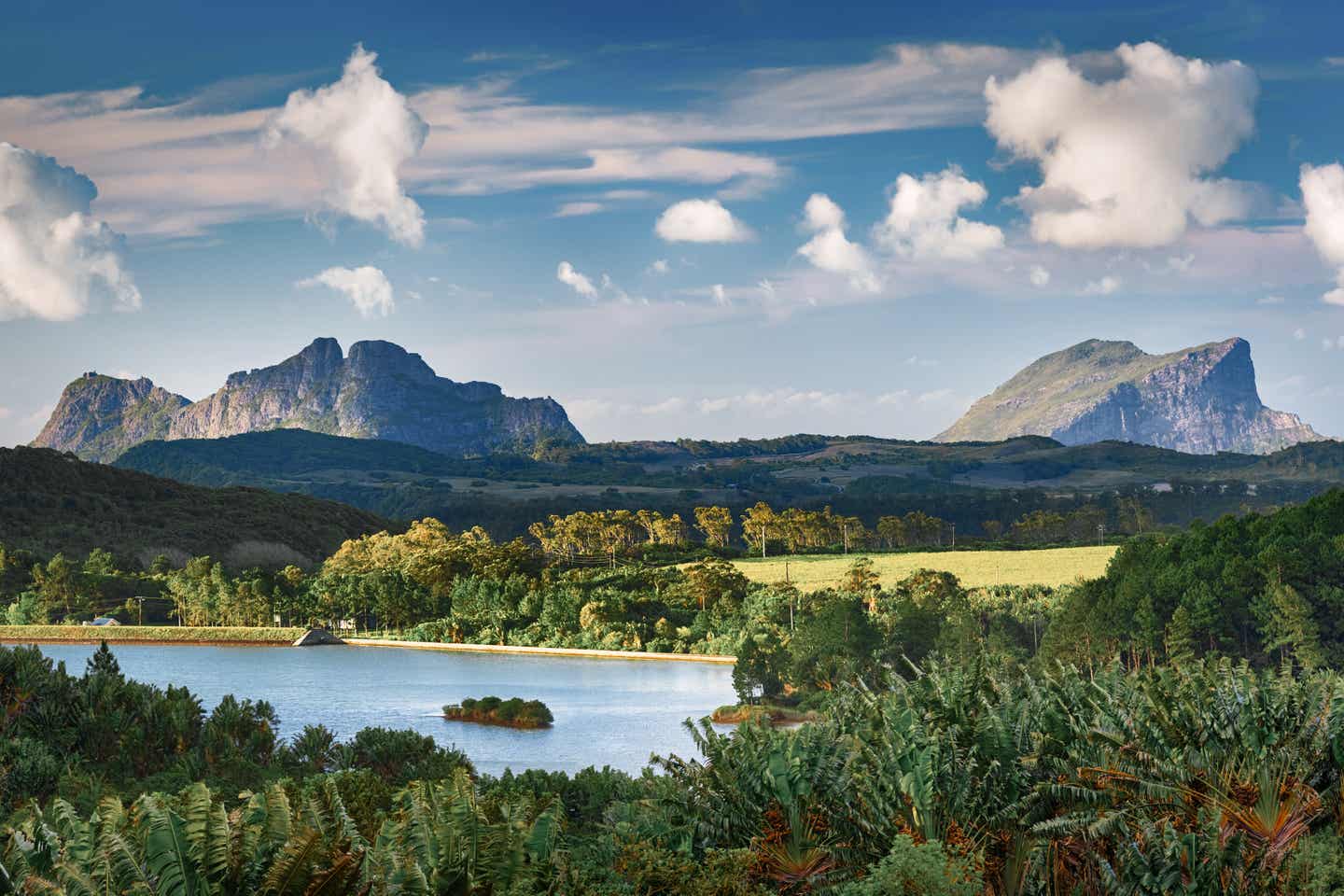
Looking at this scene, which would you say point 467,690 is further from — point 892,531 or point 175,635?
point 892,531

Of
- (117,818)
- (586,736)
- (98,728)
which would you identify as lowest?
(586,736)

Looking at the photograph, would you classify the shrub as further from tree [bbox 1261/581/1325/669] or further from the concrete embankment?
the concrete embankment

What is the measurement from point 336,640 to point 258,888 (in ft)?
199

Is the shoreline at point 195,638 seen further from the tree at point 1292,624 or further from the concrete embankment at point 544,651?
the tree at point 1292,624

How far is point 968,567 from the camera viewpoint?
2896 inches

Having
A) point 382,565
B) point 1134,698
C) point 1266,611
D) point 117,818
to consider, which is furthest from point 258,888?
point 382,565

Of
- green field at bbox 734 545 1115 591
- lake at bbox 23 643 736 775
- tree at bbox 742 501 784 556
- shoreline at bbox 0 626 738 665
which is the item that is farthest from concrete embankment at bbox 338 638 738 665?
tree at bbox 742 501 784 556

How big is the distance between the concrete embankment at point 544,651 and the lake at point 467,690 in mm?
756

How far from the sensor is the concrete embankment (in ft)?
179

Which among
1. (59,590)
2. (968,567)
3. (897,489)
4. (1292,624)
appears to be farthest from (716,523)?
(897,489)

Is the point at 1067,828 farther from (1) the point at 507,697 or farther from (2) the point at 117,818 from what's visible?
(1) the point at 507,697

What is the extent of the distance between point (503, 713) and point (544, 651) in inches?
732

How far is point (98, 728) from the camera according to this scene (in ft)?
61.9

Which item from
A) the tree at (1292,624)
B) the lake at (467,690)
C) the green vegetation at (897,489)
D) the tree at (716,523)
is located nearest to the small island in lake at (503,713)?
the lake at (467,690)
